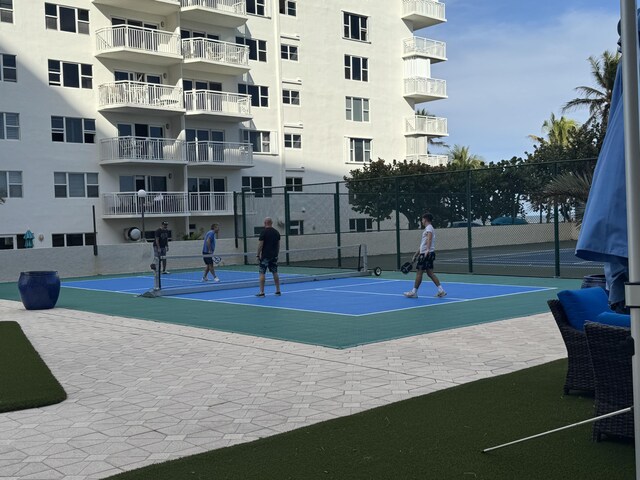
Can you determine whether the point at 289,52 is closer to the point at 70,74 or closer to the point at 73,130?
the point at 70,74

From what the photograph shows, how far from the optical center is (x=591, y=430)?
660 cm

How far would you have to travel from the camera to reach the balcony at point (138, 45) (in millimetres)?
38781

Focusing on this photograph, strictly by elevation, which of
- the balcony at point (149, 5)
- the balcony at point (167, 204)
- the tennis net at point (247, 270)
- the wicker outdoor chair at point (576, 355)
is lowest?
the tennis net at point (247, 270)

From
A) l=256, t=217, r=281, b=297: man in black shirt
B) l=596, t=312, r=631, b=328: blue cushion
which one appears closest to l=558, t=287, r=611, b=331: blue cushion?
l=596, t=312, r=631, b=328: blue cushion

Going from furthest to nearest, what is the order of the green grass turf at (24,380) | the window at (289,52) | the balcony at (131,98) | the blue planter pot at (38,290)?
the window at (289,52), the balcony at (131,98), the blue planter pot at (38,290), the green grass turf at (24,380)

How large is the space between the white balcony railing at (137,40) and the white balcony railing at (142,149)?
14.7 ft

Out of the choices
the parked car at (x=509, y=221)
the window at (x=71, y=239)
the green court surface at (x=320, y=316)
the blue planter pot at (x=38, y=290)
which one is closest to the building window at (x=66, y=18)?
the window at (x=71, y=239)

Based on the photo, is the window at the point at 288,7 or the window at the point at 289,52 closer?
the window at the point at 288,7

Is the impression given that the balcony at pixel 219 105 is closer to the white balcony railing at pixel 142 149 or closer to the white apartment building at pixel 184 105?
the white apartment building at pixel 184 105

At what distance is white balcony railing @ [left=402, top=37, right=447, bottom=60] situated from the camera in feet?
175

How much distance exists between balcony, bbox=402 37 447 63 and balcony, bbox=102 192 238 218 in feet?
60.0

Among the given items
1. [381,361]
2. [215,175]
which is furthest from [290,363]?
[215,175]

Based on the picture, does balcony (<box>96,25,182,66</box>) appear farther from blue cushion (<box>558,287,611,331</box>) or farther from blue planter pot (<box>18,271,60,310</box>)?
blue cushion (<box>558,287,611,331</box>)

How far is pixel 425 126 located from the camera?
2125 inches
